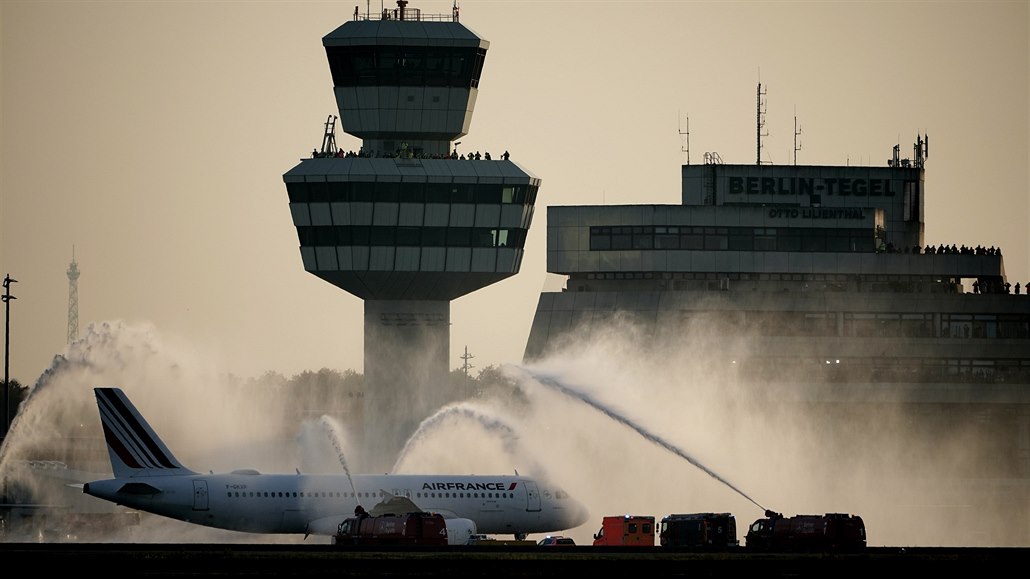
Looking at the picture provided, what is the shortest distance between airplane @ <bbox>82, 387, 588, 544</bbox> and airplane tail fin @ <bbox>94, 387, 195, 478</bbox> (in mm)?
61

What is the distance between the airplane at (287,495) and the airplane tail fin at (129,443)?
61 millimetres

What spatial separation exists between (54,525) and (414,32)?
230 feet

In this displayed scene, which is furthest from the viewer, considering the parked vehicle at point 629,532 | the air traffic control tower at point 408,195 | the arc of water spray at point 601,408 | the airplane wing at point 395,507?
the air traffic control tower at point 408,195

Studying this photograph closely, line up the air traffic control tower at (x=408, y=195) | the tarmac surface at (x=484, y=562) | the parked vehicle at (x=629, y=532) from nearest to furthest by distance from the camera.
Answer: the tarmac surface at (x=484, y=562), the parked vehicle at (x=629, y=532), the air traffic control tower at (x=408, y=195)

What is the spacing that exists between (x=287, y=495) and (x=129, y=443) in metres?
10.1

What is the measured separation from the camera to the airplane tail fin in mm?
125125

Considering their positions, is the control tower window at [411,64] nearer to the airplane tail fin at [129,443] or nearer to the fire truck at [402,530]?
the airplane tail fin at [129,443]

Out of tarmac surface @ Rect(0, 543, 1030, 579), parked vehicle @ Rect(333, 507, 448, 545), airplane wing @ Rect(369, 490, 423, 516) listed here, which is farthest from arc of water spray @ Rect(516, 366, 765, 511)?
parked vehicle @ Rect(333, 507, 448, 545)

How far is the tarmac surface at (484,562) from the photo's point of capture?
9162 cm

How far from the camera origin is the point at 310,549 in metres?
105

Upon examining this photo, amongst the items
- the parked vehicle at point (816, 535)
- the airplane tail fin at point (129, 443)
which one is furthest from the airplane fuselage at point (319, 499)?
the parked vehicle at point (816, 535)

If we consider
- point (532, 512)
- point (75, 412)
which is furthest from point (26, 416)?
point (532, 512)

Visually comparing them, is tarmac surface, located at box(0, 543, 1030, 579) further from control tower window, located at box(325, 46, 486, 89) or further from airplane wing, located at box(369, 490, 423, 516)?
control tower window, located at box(325, 46, 486, 89)

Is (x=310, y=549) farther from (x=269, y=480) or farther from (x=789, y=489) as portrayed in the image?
(x=789, y=489)
